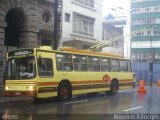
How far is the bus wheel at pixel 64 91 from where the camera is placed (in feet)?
62.0

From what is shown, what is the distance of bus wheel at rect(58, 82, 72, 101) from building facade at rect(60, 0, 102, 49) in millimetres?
15252

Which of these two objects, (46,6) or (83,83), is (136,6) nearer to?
(46,6)

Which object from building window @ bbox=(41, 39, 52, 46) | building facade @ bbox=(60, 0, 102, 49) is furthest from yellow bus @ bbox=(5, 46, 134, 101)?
building facade @ bbox=(60, 0, 102, 49)

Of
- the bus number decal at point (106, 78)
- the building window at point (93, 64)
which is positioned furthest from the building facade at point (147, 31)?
the building window at point (93, 64)

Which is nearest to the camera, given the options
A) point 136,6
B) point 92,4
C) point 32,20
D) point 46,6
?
point 32,20

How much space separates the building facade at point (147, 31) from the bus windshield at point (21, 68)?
64387 millimetres

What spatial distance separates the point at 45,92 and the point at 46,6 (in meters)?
15.0

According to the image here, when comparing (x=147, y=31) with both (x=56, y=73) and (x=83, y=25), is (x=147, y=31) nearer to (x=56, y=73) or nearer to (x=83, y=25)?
(x=83, y=25)

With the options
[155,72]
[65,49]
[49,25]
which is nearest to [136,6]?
[155,72]

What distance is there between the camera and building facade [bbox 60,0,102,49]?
1391 inches

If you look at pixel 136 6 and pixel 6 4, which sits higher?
pixel 136 6

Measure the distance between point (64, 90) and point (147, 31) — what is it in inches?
2605

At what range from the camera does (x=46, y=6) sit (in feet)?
103

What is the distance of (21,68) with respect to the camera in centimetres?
1764
